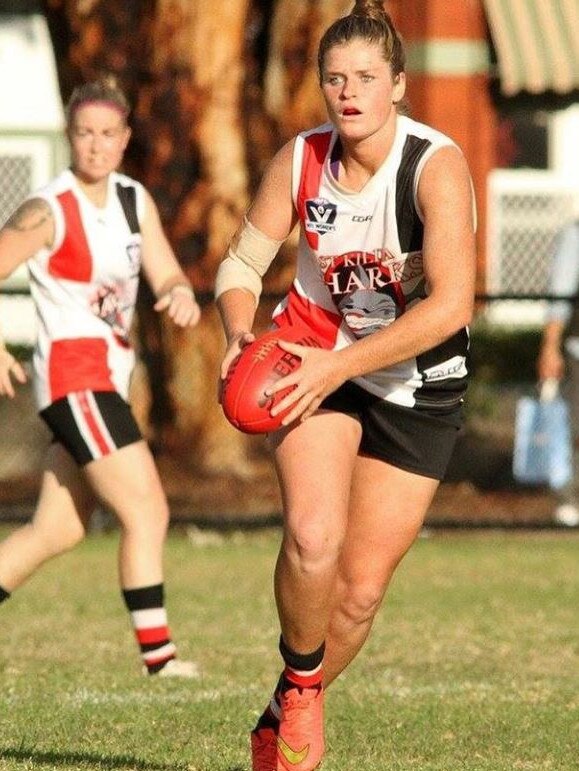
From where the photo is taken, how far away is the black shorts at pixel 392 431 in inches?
218

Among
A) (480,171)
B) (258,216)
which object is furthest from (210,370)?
(258,216)

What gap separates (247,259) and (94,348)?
2.10 meters

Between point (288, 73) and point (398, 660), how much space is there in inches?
285

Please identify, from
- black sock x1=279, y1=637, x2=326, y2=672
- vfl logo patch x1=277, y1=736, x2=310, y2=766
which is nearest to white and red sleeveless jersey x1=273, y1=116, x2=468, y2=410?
black sock x1=279, y1=637, x2=326, y2=672

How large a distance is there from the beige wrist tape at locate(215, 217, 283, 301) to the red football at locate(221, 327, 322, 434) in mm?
452

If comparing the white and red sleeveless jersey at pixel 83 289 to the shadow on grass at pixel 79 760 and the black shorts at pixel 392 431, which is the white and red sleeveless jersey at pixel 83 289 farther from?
the black shorts at pixel 392 431

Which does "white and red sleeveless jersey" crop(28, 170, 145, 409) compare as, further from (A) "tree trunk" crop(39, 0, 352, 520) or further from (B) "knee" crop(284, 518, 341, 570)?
(A) "tree trunk" crop(39, 0, 352, 520)

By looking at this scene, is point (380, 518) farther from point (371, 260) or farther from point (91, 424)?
point (91, 424)

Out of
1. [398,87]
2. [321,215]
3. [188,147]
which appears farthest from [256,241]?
[188,147]

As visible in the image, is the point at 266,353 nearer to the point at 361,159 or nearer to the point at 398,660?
the point at 361,159

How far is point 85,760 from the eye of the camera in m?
5.75

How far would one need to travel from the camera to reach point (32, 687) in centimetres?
722

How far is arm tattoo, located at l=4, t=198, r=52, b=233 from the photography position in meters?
7.48

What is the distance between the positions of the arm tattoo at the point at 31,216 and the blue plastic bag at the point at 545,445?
6.55 meters
